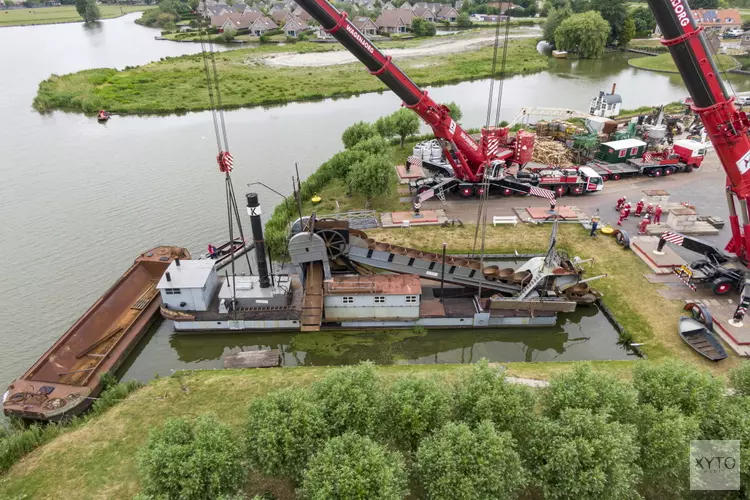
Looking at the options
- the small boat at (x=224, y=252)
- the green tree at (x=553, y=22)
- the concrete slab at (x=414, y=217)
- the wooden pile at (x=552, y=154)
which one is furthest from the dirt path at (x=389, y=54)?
the small boat at (x=224, y=252)

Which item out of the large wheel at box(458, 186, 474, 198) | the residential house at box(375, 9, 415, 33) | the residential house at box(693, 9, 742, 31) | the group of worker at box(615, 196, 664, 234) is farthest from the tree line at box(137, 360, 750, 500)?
the residential house at box(375, 9, 415, 33)

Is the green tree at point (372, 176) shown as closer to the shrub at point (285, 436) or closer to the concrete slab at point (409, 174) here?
the concrete slab at point (409, 174)

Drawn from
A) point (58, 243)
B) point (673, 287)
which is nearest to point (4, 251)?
point (58, 243)

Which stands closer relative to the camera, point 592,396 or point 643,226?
point 592,396

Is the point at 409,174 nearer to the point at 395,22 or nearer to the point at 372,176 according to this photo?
the point at 372,176

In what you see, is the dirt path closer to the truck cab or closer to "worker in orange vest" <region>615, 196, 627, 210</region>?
the truck cab

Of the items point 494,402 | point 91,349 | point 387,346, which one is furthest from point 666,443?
point 91,349
